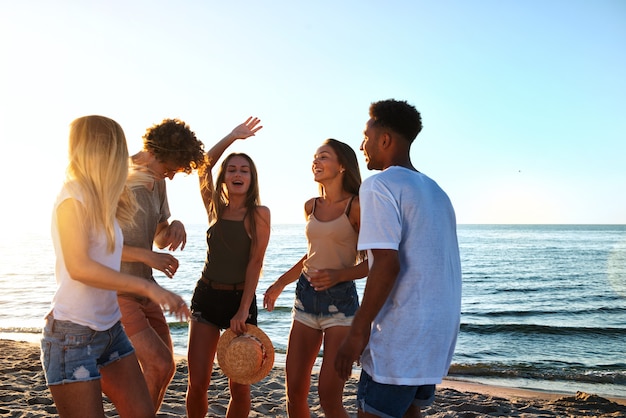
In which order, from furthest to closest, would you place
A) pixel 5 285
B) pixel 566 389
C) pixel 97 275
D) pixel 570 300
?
pixel 5 285, pixel 570 300, pixel 566 389, pixel 97 275

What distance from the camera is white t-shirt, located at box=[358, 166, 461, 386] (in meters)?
2.68

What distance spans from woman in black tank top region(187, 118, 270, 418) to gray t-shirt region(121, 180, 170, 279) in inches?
18.7

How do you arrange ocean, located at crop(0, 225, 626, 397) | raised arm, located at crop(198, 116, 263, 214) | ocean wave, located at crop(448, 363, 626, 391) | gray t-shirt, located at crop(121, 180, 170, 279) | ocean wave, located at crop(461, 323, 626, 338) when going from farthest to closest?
1. ocean wave, located at crop(461, 323, 626, 338)
2. ocean, located at crop(0, 225, 626, 397)
3. ocean wave, located at crop(448, 363, 626, 391)
4. raised arm, located at crop(198, 116, 263, 214)
5. gray t-shirt, located at crop(121, 180, 170, 279)

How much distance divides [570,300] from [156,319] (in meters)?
21.1

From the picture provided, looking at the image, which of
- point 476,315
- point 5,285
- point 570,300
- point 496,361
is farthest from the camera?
point 5,285

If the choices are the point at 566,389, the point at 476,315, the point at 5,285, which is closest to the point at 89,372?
the point at 566,389

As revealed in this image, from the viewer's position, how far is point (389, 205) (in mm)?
2695

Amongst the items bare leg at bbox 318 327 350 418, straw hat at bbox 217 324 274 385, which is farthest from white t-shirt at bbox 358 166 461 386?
A: straw hat at bbox 217 324 274 385

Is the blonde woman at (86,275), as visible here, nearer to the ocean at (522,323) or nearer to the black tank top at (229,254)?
the black tank top at (229,254)

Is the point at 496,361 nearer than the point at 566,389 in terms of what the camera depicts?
No

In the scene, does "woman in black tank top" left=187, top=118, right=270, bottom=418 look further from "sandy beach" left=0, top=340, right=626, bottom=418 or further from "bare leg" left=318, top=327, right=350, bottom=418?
"sandy beach" left=0, top=340, right=626, bottom=418

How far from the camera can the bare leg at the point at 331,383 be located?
13.3 feet

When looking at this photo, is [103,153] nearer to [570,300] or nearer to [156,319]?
[156,319]

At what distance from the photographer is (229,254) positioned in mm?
4559
